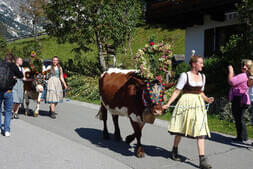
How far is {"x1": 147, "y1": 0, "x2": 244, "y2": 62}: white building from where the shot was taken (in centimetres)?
1427

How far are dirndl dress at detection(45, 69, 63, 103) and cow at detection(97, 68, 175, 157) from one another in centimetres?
292

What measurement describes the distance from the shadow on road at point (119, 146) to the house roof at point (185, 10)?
937 cm

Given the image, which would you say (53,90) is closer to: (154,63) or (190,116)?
(154,63)

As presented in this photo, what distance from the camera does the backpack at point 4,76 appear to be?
652 cm

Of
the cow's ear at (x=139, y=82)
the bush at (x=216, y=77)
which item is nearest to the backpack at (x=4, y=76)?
the cow's ear at (x=139, y=82)

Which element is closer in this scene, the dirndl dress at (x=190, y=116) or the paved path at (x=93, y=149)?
the dirndl dress at (x=190, y=116)

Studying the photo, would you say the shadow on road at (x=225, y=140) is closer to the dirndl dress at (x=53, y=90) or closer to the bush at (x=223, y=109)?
the bush at (x=223, y=109)

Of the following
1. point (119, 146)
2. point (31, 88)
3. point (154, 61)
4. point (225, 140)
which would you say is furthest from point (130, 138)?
point (31, 88)

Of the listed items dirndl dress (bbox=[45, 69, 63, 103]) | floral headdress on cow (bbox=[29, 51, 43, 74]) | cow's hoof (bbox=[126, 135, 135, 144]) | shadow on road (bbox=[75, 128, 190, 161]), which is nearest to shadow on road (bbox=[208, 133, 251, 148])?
shadow on road (bbox=[75, 128, 190, 161])

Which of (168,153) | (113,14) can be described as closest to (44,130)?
(168,153)

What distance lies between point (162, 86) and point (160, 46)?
81 centimetres

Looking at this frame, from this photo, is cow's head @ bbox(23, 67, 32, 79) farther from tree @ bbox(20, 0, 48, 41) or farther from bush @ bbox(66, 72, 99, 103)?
tree @ bbox(20, 0, 48, 41)

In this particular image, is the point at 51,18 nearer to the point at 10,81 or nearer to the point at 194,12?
the point at 194,12

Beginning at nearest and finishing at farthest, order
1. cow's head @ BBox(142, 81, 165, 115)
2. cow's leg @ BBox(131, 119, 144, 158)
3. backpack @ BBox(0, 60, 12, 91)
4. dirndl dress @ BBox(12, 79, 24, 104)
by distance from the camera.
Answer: cow's head @ BBox(142, 81, 165, 115) → cow's leg @ BBox(131, 119, 144, 158) → backpack @ BBox(0, 60, 12, 91) → dirndl dress @ BBox(12, 79, 24, 104)
